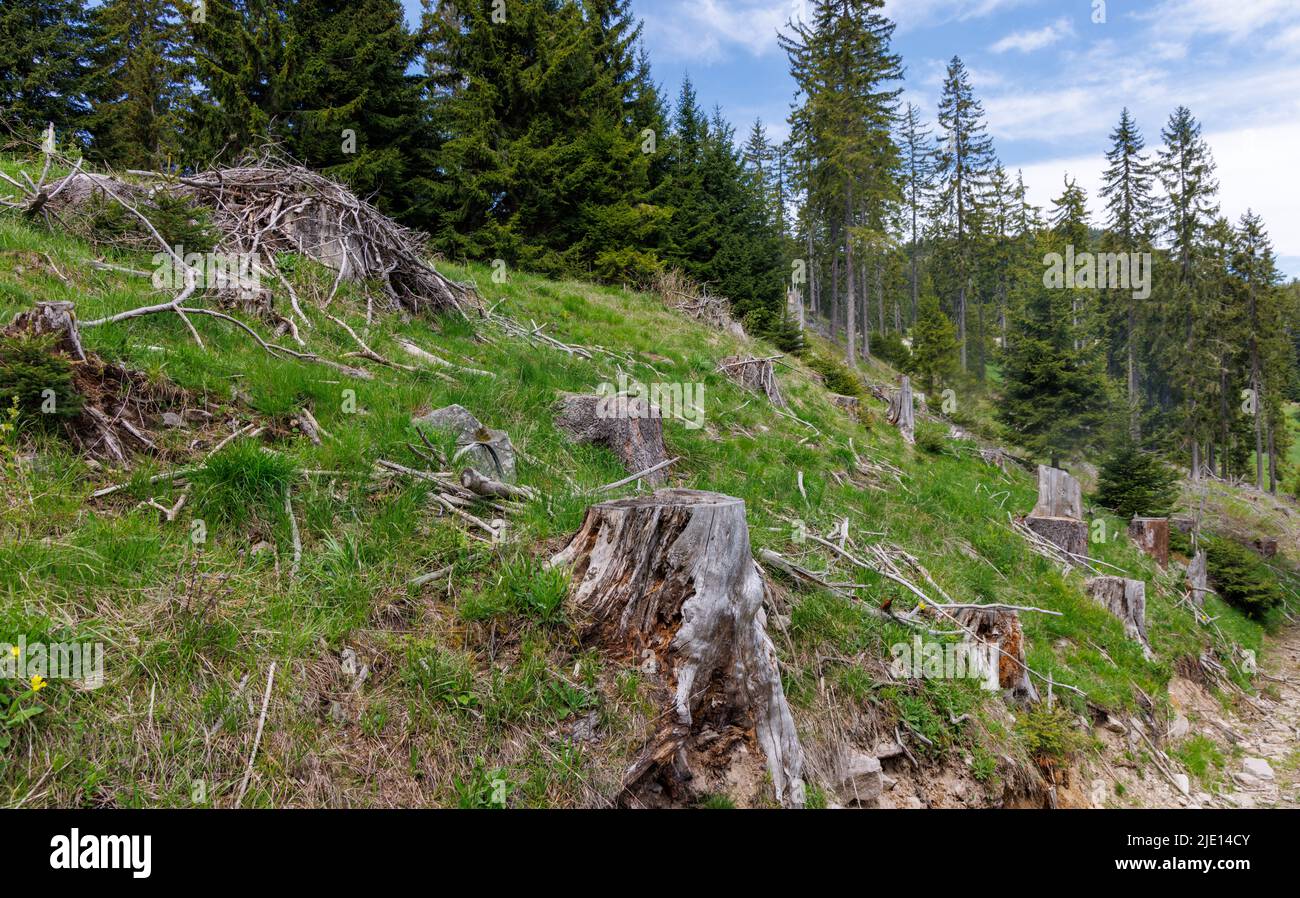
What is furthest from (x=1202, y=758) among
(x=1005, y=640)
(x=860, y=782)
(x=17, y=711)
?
(x=17, y=711)

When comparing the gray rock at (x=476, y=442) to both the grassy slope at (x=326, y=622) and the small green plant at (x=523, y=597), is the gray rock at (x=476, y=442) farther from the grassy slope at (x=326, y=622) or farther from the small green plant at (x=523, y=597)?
the small green plant at (x=523, y=597)

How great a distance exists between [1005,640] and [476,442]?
184 inches

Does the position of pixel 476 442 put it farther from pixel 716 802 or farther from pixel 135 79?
pixel 135 79

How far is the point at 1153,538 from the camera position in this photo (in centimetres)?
1195

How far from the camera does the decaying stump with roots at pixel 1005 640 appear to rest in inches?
195

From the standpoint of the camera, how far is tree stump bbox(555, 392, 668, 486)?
582 centimetres

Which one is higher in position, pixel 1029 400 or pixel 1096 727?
pixel 1029 400

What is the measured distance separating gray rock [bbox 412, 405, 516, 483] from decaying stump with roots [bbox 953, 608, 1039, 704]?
3929 millimetres

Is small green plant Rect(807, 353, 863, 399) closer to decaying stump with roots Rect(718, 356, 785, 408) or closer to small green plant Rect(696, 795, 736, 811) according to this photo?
decaying stump with roots Rect(718, 356, 785, 408)

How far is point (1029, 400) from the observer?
1905 centimetres

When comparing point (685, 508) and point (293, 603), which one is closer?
point (293, 603)
